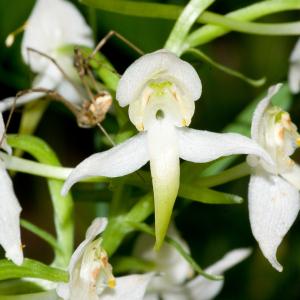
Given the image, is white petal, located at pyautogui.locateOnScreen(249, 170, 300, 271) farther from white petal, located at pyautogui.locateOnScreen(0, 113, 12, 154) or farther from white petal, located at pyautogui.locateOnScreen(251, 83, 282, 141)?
white petal, located at pyautogui.locateOnScreen(0, 113, 12, 154)

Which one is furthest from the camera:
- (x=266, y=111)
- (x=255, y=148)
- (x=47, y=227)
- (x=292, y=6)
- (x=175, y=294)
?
(x=47, y=227)

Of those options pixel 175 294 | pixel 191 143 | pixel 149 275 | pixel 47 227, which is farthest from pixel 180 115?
pixel 47 227

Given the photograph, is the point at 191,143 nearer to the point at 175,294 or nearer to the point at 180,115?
the point at 180,115

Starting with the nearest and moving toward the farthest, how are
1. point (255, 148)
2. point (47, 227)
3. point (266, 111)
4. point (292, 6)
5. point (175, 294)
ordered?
point (255, 148)
point (266, 111)
point (292, 6)
point (175, 294)
point (47, 227)

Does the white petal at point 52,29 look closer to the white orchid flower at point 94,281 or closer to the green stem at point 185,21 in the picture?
the green stem at point 185,21

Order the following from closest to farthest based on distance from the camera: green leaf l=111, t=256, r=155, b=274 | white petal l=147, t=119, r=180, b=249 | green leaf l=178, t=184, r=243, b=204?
white petal l=147, t=119, r=180, b=249 → green leaf l=178, t=184, r=243, b=204 → green leaf l=111, t=256, r=155, b=274

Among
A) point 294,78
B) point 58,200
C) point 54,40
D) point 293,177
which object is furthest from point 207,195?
point 54,40

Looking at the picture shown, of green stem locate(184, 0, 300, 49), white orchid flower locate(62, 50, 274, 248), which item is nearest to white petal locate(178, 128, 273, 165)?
white orchid flower locate(62, 50, 274, 248)

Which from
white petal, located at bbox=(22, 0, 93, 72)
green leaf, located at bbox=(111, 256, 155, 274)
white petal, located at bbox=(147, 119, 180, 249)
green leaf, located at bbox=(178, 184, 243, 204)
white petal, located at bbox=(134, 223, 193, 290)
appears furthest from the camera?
white petal, located at bbox=(22, 0, 93, 72)
